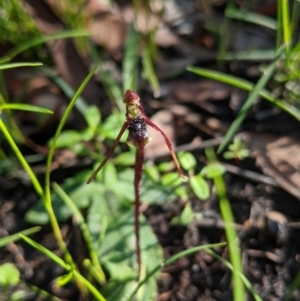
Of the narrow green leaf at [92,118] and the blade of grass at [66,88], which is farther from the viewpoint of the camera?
the blade of grass at [66,88]

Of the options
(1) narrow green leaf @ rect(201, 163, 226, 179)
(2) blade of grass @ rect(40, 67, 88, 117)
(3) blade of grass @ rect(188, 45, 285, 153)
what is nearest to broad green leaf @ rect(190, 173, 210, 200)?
(1) narrow green leaf @ rect(201, 163, 226, 179)

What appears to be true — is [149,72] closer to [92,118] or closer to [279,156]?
[92,118]

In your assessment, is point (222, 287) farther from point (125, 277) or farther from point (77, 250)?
point (77, 250)

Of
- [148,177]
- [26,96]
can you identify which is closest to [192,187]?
[148,177]

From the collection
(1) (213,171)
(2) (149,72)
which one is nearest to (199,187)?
(1) (213,171)

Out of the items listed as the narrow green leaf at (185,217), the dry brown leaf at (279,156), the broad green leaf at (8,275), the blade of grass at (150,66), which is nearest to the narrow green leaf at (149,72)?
the blade of grass at (150,66)

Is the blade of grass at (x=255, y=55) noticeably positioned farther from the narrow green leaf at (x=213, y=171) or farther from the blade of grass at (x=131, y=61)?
the narrow green leaf at (x=213, y=171)
